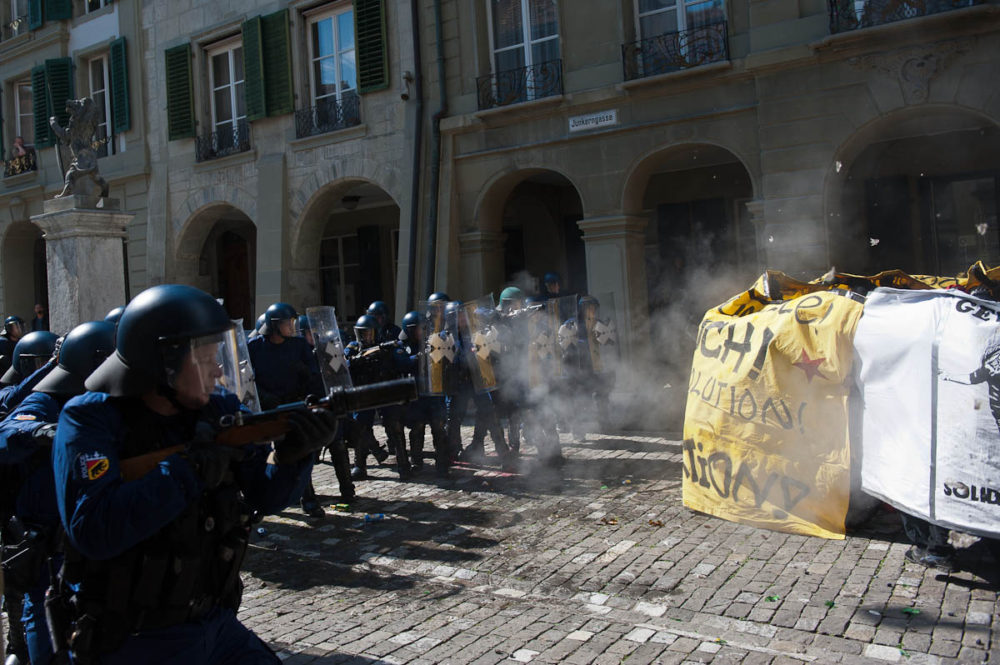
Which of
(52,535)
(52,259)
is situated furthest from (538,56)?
(52,535)

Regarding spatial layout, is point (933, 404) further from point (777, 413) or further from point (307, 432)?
point (307, 432)

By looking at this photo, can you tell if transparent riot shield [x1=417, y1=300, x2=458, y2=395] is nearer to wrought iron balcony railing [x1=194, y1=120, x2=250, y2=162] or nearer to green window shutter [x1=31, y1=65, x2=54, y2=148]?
wrought iron balcony railing [x1=194, y1=120, x2=250, y2=162]

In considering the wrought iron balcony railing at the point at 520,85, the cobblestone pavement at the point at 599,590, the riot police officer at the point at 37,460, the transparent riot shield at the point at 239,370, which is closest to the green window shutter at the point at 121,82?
the wrought iron balcony railing at the point at 520,85

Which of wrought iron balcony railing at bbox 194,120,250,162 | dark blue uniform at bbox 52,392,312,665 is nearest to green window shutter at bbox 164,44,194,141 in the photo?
wrought iron balcony railing at bbox 194,120,250,162

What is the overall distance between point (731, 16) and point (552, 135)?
2997 millimetres

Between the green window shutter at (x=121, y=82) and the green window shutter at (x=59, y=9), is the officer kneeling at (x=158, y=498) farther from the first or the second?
the green window shutter at (x=59, y=9)

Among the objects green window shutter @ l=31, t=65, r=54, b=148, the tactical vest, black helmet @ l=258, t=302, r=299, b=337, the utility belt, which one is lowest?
the utility belt

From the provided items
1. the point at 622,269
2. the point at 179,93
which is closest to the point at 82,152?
the point at 179,93

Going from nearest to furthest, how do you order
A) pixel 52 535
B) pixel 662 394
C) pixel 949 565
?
1. pixel 52 535
2. pixel 949 565
3. pixel 662 394

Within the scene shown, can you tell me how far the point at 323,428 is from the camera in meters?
2.33

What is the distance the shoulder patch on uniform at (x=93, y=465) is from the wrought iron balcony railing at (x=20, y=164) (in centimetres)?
1999

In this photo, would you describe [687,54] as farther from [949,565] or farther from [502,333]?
[949,565]

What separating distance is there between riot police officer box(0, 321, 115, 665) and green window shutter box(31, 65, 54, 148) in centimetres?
1752

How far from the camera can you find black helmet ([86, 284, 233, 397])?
7.62ft
